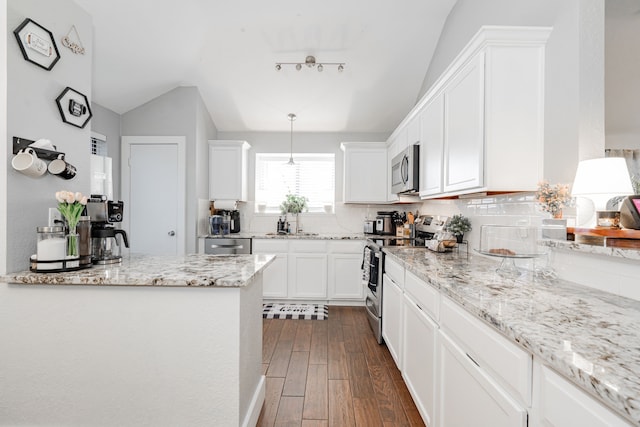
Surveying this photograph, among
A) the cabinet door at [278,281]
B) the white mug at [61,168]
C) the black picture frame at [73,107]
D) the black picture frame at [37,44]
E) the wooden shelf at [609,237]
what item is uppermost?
the black picture frame at [37,44]

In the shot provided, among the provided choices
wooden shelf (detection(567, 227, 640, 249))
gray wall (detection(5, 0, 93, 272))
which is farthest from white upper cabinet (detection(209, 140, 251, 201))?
wooden shelf (detection(567, 227, 640, 249))

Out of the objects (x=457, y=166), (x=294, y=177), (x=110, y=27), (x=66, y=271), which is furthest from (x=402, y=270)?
(x=110, y=27)

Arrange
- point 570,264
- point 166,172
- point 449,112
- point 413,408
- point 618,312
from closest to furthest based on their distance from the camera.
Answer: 1. point 618,312
2. point 570,264
3. point 413,408
4. point 449,112
5. point 166,172

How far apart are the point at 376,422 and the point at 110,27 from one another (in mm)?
3785

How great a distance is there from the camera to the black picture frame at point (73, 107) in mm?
1781

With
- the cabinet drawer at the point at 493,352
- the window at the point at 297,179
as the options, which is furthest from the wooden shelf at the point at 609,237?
the window at the point at 297,179

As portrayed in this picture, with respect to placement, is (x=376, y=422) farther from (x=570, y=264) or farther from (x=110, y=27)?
(x=110, y=27)

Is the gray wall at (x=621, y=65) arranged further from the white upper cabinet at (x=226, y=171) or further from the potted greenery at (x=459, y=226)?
the white upper cabinet at (x=226, y=171)

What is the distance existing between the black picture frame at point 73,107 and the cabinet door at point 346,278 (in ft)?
9.71

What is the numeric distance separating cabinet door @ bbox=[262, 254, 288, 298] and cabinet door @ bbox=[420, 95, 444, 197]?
6.87ft

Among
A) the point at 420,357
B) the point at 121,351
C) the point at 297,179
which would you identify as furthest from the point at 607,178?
the point at 297,179

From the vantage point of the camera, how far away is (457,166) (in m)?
2.08

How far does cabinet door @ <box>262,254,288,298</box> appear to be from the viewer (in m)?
4.08

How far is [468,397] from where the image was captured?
121 centimetres
